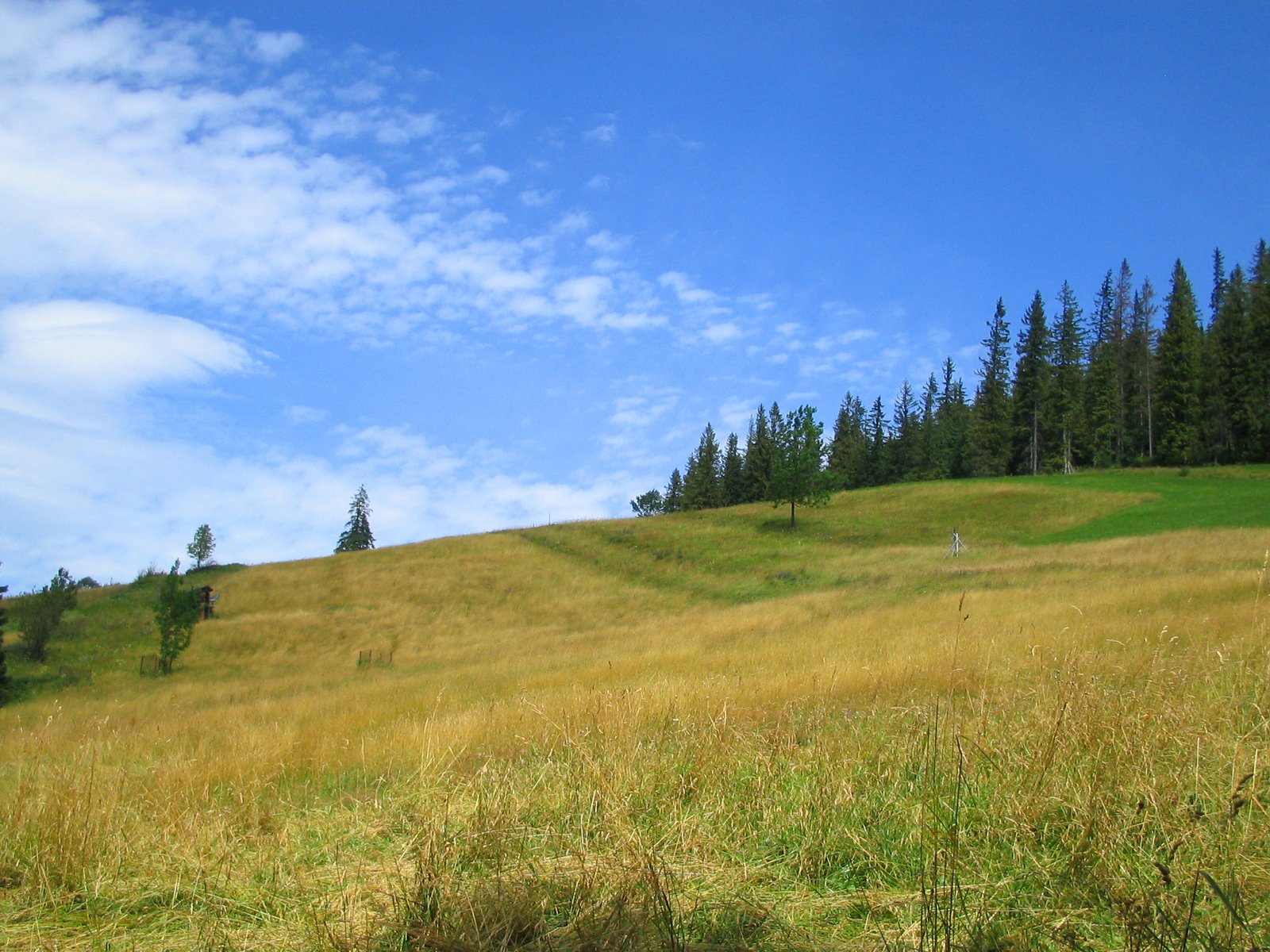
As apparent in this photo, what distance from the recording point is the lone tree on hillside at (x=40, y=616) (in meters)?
29.9

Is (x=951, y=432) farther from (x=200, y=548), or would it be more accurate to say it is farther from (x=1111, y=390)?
(x=200, y=548)

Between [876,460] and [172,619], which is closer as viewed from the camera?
[172,619]

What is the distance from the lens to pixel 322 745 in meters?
6.66

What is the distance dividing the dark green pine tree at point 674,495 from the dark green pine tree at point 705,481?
1055 cm

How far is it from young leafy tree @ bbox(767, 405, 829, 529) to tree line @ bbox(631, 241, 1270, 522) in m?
0.14

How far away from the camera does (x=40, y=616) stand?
3019cm

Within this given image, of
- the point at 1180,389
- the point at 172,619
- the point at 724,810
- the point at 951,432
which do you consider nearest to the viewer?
the point at 724,810

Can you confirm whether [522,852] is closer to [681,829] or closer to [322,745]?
[681,829]

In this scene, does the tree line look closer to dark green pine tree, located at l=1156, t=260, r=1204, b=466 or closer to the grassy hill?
dark green pine tree, located at l=1156, t=260, r=1204, b=466

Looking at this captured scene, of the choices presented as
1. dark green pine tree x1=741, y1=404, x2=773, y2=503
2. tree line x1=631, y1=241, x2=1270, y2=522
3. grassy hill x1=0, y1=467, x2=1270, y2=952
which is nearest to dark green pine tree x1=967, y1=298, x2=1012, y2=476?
tree line x1=631, y1=241, x2=1270, y2=522

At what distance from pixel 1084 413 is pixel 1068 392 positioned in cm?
349

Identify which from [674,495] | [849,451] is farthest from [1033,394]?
Result: [674,495]

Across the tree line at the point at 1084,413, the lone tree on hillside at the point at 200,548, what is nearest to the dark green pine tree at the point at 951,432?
the tree line at the point at 1084,413

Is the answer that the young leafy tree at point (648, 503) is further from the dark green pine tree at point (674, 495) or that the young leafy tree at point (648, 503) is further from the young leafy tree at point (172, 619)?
the young leafy tree at point (172, 619)
